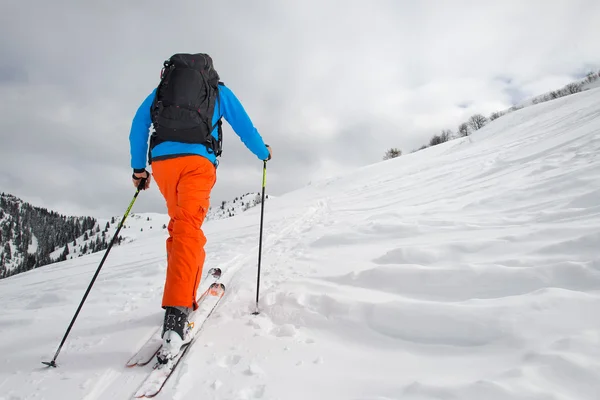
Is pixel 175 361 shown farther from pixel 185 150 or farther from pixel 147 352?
pixel 185 150

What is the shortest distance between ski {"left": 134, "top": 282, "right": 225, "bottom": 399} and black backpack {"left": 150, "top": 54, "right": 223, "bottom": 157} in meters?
1.69

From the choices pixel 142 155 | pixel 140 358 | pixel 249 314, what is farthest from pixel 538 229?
pixel 142 155

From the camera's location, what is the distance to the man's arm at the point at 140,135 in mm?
2937

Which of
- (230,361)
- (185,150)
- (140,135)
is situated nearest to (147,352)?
(230,361)

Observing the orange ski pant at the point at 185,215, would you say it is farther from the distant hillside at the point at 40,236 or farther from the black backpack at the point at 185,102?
the distant hillside at the point at 40,236

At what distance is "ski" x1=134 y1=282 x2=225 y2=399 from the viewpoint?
73.8 inches

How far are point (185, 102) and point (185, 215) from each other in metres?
1.08

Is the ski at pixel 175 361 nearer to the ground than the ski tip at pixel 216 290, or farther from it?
nearer to the ground

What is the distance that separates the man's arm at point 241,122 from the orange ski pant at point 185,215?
0.59m

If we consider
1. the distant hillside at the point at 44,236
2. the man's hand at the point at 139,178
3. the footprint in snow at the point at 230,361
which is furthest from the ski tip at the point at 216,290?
the distant hillside at the point at 44,236

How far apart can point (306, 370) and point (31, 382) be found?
2.03 m

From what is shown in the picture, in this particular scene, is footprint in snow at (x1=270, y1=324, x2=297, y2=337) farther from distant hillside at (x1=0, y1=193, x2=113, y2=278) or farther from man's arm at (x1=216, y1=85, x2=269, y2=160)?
distant hillside at (x1=0, y1=193, x2=113, y2=278)

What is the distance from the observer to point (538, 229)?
10.5 ft

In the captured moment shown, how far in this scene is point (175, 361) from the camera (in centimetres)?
214
